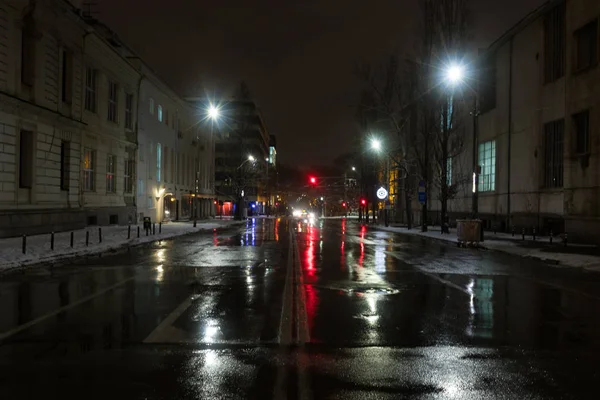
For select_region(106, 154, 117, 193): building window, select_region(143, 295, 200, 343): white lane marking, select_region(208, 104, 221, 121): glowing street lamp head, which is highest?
select_region(208, 104, 221, 121): glowing street lamp head

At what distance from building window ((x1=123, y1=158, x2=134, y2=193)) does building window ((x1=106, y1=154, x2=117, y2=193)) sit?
2.24m

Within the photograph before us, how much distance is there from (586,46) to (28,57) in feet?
93.2

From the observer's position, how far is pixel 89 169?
118 feet

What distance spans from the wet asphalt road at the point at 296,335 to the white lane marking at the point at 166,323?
20 mm

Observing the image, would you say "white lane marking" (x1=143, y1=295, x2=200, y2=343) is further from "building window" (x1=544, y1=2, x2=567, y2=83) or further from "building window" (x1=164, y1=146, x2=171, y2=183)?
"building window" (x1=164, y1=146, x2=171, y2=183)

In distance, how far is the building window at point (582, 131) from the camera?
26.1 m

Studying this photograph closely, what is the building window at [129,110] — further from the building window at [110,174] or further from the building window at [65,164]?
the building window at [65,164]

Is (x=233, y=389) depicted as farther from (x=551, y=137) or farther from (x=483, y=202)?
(x=483, y=202)

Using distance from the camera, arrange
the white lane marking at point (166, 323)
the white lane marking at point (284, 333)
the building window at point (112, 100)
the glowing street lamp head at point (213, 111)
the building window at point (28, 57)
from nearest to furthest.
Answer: the white lane marking at point (284, 333)
the white lane marking at point (166, 323)
the building window at point (28, 57)
the building window at point (112, 100)
the glowing street lamp head at point (213, 111)

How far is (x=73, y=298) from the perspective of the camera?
10.9 meters

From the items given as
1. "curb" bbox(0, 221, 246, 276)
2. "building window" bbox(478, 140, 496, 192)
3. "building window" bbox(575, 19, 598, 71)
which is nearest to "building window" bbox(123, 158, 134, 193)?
"curb" bbox(0, 221, 246, 276)

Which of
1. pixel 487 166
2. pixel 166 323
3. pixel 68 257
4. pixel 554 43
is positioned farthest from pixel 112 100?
pixel 166 323

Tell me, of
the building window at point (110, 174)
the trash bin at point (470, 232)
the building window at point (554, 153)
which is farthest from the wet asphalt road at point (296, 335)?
the building window at point (110, 174)

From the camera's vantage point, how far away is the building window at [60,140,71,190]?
102 ft
